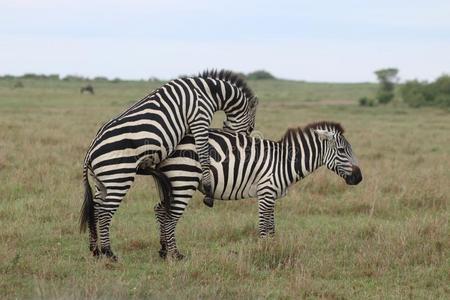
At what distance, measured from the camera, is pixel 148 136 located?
638 centimetres

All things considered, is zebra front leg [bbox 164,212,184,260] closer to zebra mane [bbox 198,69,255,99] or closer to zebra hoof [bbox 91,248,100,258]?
zebra hoof [bbox 91,248,100,258]

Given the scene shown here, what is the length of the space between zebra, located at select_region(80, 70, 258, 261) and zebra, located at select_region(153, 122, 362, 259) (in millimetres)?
172

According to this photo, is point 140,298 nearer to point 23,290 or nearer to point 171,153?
point 23,290

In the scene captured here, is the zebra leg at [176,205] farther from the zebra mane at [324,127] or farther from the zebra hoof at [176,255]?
the zebra mane at [324,127]

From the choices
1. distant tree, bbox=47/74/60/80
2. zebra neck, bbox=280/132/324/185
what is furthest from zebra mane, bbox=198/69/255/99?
distant tree, bbox=47/74/60/80

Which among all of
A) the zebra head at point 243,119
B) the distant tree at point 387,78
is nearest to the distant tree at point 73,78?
the distant tree at point 387,78

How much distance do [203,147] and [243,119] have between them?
701mm

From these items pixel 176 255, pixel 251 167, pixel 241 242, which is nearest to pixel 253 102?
pixel 251 167

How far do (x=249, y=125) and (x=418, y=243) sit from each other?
218cm

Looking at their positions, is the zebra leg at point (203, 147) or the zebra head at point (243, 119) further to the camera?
the zebra head at point (243, 119)

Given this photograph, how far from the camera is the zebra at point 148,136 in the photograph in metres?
6.36

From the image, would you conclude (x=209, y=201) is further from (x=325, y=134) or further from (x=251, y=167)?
(x=325, y=134)

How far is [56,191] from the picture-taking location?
9930 mm

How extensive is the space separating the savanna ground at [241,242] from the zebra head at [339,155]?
78 cm
